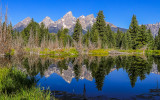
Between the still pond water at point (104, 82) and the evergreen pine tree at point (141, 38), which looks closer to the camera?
the still pond water at point (104, 82)

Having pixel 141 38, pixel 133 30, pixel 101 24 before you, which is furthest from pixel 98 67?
pixel 133 30

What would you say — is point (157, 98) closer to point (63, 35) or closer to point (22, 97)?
point (22, 97)

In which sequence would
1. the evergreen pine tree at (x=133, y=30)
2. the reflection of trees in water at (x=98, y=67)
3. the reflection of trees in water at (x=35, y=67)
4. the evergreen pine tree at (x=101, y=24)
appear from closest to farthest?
the reflection of trees in water at (x=98, y=67) < the reflection of trees in water at (x=35, y=67) < the evergreen pine tree at (x=133, y=30) < the evergreen pine tree at (x=101, y=24)

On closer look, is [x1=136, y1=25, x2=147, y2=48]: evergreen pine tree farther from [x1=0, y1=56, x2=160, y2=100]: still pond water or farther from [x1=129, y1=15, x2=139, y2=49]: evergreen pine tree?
[x1=0, y1=56, x2=160, y2=100]: still pond water

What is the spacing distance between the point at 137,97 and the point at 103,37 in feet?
229

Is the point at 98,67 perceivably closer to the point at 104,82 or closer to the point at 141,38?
the point at 104,82

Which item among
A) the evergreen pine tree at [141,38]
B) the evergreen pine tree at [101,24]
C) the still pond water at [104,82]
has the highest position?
the evergreen pine tree at [101,24]

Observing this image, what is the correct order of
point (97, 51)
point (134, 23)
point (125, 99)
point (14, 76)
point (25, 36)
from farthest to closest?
point (25, 36)
point (134, 23)
point (97, 51)
point (14, 76)
point (125, 99)

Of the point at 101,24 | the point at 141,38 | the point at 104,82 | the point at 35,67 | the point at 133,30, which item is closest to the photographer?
the point at 104,82

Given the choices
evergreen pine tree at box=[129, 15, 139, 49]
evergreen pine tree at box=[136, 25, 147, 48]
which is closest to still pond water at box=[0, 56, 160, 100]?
evergreen pine tree at box=[136, 25, 147, 48]

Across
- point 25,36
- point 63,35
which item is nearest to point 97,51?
point 63,35

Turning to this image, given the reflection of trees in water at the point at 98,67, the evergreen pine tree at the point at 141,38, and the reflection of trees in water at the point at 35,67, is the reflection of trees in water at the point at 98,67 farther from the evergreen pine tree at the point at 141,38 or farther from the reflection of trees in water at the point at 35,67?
the evergreen pine tree at the point at 141,38

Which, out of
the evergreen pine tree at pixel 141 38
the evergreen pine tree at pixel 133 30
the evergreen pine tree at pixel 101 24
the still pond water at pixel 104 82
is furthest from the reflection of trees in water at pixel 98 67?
the evergreen pine tree at pixel 101 24

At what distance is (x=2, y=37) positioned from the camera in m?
15.3
